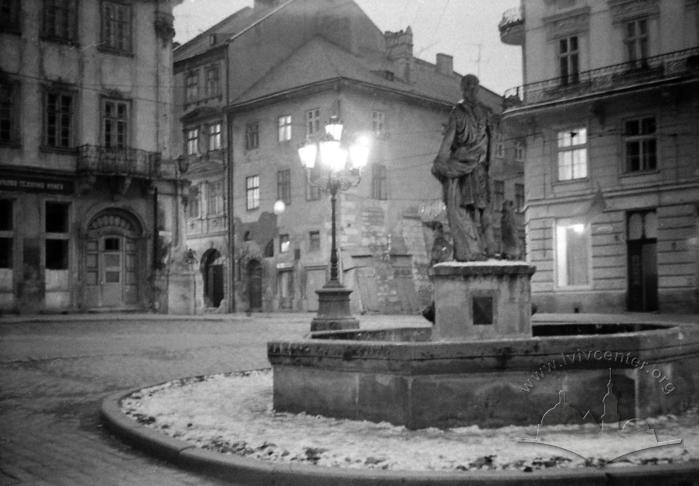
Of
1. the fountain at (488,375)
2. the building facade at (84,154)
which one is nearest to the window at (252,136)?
the building facade at (84,154)

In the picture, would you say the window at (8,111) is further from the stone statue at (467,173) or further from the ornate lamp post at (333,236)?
the stone statue at (467,173)

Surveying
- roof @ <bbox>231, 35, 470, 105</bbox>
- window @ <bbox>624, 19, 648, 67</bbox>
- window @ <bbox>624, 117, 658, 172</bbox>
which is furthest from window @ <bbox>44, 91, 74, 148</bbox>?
window @ <bbox>624, 19, 648, 67</bbox>

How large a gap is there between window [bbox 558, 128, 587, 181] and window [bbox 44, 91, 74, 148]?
18.3 m

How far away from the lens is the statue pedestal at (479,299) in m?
8.00

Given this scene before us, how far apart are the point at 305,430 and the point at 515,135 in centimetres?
2634

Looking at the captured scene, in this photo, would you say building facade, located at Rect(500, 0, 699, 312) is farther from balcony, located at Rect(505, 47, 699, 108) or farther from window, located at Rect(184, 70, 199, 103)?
window, located at Rect(184, 70, 199, 103)

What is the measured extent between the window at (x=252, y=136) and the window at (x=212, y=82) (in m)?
2.79

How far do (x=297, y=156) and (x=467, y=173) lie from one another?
30840 mm

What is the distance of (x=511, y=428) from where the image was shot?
6383mm

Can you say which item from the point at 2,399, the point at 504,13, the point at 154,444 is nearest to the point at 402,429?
the point at 154,444

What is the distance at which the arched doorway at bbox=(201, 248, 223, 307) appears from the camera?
43500 mm

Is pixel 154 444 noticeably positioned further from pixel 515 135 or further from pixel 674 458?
pixel 515 135

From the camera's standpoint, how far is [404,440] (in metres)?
6.03

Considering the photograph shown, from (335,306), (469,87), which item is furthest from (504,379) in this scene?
(335,306)
